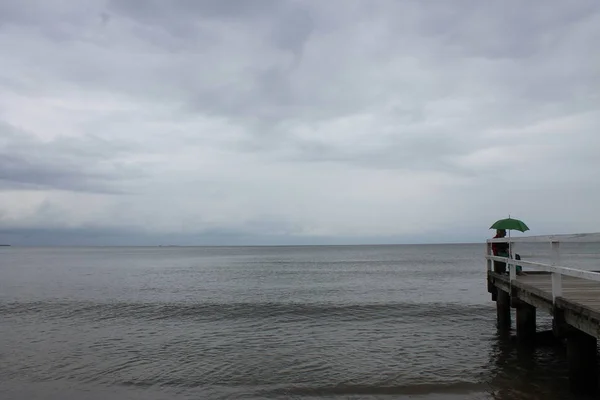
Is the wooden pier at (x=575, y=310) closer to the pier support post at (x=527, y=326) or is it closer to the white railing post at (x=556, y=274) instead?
the white railing post at (x=556, y=274)

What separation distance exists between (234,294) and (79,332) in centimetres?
1335

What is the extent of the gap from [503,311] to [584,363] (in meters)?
7.09

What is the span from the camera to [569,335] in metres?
8.39

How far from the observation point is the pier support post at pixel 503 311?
49.4 ft

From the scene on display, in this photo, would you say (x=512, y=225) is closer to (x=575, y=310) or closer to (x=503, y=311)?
(x=503, y=311)

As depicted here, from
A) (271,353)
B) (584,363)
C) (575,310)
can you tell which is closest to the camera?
(575,310)

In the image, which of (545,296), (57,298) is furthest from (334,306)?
(57,298)

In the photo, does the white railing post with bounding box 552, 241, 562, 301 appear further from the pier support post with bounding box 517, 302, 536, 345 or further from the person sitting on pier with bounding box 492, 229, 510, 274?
the person sitting on pier with bounding box 492, 229, 510, 274

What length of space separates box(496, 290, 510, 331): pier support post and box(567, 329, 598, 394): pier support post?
6.49m

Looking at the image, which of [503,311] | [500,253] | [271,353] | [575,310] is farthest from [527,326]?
[271,353]

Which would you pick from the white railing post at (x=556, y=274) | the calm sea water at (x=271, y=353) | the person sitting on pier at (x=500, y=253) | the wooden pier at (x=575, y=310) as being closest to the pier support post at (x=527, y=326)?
the calm sea water at (x=271, y=353)

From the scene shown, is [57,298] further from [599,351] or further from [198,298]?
[599,351]

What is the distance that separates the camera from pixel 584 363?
8555 millimetres

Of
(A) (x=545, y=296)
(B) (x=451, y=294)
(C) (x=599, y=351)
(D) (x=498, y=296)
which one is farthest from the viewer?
(B) (x=451, y=294)
